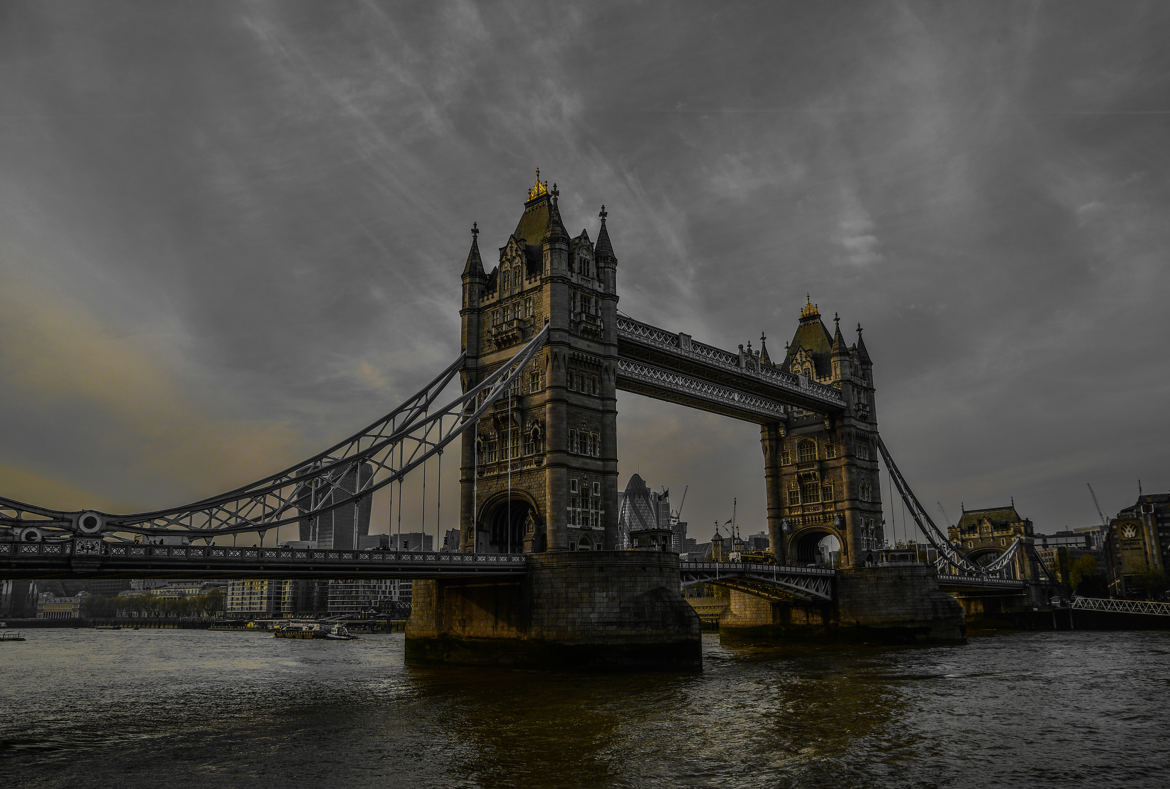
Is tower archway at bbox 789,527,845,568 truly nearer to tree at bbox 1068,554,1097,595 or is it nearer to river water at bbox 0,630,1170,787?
river water at bbox 0,630,1170,787

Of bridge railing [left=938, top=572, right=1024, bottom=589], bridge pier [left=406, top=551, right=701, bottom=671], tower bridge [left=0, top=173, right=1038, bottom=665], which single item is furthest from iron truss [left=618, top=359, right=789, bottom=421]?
bridge railing [left=938, top=572, right=1024, bottom=589]

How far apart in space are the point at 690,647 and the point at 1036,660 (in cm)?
2696

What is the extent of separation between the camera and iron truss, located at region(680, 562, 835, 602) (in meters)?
61.4

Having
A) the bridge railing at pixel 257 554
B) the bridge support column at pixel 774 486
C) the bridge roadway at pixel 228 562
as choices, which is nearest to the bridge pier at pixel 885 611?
the bridge support column at pixel 774 486

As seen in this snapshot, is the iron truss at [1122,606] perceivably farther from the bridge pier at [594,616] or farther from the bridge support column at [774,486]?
the bridge pier at [594,616]

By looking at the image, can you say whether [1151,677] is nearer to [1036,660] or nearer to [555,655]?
[1036,660]

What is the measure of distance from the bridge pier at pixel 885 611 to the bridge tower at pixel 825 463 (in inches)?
279

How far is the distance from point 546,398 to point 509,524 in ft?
26.5

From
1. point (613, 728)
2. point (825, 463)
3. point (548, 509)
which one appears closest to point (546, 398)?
point (548, 509)

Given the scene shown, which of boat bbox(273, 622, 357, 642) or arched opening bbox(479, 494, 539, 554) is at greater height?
arched opening bbox(479, 494, 539, 554)

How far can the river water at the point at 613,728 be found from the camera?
2388cm

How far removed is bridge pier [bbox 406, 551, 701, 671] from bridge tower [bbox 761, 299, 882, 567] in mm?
38808

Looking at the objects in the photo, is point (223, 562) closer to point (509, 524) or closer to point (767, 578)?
point (509, 524)

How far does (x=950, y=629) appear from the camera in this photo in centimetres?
7350
